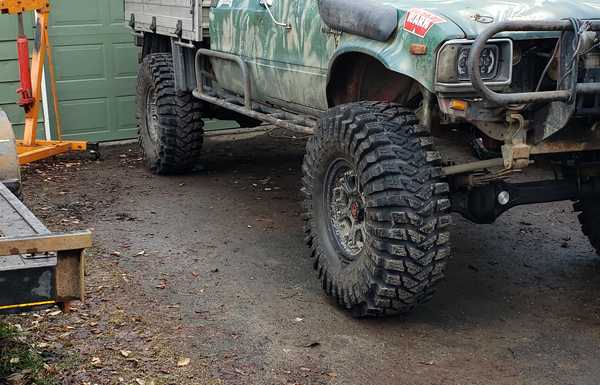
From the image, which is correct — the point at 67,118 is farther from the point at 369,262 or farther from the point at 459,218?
Answer: the point at 369,262

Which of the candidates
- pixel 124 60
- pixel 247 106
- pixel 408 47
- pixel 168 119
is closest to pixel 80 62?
pixel 124 60

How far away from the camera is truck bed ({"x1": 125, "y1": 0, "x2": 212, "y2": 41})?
24.4 feet

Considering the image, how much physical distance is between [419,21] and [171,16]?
365cm

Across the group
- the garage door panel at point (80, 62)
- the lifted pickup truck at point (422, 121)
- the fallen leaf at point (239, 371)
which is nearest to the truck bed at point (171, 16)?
the garage door panel at point (80, 62)

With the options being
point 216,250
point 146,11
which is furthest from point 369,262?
point 146,11

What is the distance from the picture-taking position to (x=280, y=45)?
20.8ft

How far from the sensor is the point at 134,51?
406 inches

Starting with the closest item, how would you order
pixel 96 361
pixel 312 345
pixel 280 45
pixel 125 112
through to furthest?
pixel 96 361, pixel 312 345, pixel 280 45, pixel 125 112

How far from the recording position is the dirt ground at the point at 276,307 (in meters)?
4.68

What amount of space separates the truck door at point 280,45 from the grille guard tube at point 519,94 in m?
1.43

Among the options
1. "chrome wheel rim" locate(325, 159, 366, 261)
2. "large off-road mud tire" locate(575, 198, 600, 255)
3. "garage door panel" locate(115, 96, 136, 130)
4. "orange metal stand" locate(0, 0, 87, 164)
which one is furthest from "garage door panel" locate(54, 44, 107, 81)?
"large off-road mud tire" locate(575, 198, 600, 255)

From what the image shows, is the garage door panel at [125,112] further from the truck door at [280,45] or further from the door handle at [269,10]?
the door handle at [269,10]

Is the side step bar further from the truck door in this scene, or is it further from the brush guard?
the brush guard

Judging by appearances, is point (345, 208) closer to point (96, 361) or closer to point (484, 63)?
point (484, 63)
